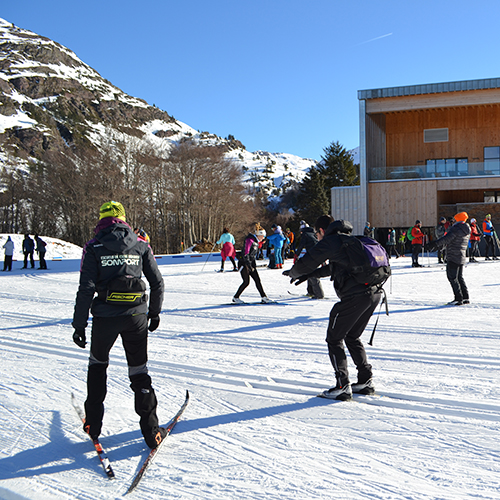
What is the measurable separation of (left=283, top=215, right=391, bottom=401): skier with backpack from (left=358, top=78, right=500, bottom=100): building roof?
26.1 m

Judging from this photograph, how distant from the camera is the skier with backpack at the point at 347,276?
360 cm

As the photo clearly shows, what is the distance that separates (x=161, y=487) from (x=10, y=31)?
180m

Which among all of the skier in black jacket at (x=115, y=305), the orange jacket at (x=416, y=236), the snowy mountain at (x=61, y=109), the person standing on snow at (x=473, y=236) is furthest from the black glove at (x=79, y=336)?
the snowy mountain at (x=61, y=109)

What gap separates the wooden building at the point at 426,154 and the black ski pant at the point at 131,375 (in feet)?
83.2

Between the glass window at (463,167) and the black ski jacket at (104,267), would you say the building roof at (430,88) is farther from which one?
the black ski jacket at (104,267)

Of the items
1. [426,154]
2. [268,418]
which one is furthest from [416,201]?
[268,418]

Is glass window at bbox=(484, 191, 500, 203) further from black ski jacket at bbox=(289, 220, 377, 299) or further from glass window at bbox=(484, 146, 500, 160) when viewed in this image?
black ski jacket at bbox=(289, 220, 377, 299)

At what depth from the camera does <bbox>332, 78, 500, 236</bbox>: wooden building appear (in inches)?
1030

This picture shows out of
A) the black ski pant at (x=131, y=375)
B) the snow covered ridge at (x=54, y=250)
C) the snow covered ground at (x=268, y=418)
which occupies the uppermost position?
the snow covered ridge at (x=54, y=250)

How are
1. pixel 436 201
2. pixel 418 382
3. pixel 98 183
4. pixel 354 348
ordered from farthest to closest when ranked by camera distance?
pixel 98 183 → pixel 436 201 → pixel 418 382 → pixel 354 348

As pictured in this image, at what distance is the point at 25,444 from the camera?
325cm

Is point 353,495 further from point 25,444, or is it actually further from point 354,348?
point 25,444

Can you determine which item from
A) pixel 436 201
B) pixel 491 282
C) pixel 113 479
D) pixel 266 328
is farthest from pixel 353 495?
pixel 436 201

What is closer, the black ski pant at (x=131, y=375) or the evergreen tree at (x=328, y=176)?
the black ski pant at (x=131, y=375)
